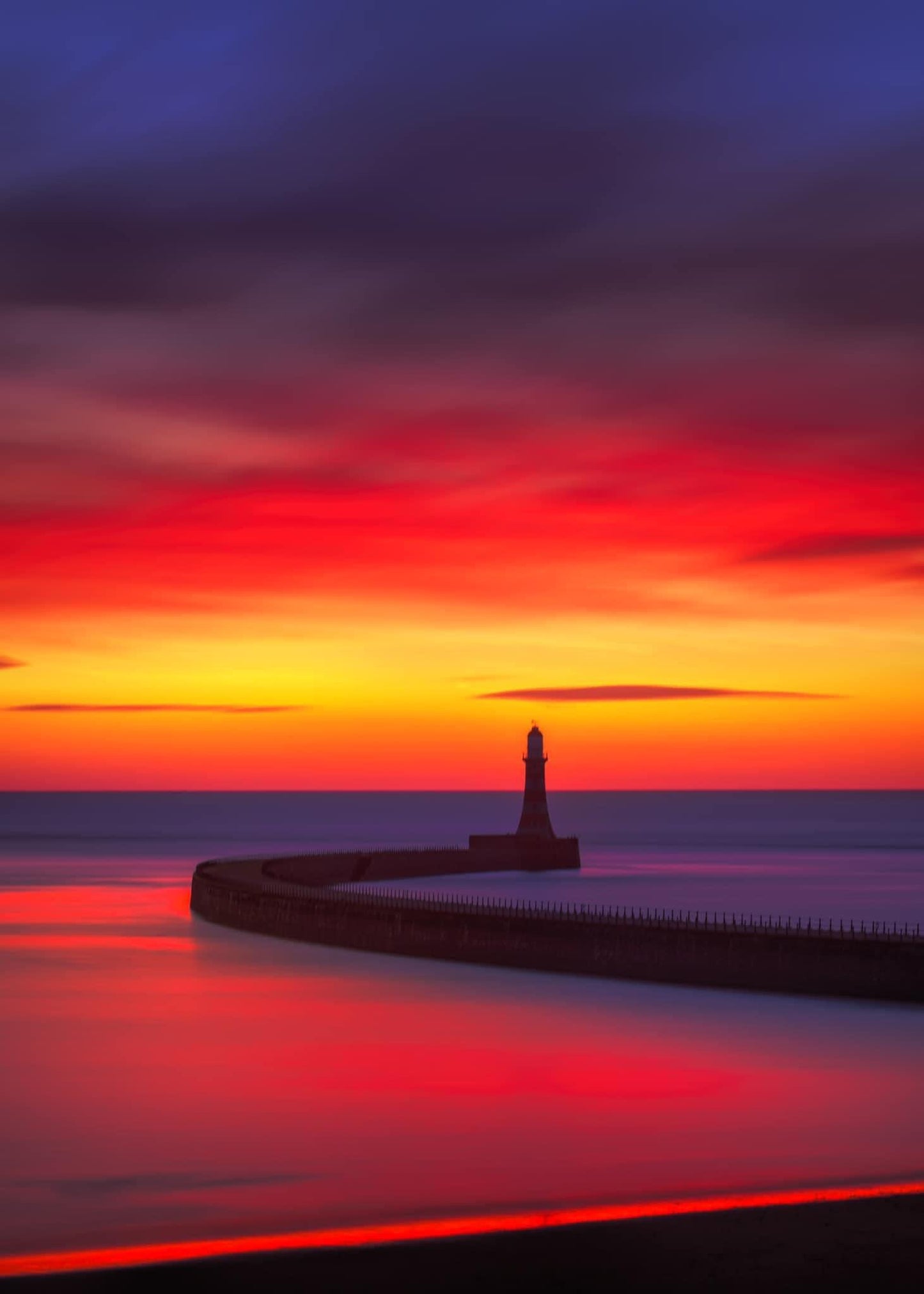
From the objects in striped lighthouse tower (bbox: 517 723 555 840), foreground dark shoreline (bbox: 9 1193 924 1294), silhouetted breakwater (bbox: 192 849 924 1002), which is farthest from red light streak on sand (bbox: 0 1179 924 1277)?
striped lighthouse tower (bbox: 517 723 555 840)

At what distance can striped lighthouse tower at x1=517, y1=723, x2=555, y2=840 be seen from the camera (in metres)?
116

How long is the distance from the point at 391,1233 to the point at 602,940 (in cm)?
3192

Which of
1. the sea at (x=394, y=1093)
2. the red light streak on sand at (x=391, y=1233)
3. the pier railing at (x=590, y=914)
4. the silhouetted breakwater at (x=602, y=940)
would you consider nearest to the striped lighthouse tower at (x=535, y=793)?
the pier railing at (x=590, y=914)

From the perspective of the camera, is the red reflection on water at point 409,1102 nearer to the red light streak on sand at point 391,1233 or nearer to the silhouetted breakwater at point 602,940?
the red light streak on sand at point 391,1233

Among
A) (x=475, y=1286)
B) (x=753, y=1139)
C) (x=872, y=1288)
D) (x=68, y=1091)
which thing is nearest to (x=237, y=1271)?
(x=475, y=1286)

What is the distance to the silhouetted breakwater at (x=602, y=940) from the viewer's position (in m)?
44.6

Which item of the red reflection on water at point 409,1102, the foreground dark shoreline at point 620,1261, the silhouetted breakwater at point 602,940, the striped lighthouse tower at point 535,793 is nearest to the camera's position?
the foreground dark shoreline at point 620,1261

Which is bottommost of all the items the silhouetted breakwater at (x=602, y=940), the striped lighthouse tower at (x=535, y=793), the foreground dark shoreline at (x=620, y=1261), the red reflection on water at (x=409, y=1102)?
the red reflection on water at (x=409, y=1102)

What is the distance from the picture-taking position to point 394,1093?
3466 centimetres

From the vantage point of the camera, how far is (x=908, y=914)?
83.8 meters

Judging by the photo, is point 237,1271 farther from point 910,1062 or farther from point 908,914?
point 908,914

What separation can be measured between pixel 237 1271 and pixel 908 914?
7093 cm

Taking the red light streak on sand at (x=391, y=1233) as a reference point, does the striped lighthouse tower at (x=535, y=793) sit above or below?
above

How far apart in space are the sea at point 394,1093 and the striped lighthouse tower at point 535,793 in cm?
5278
